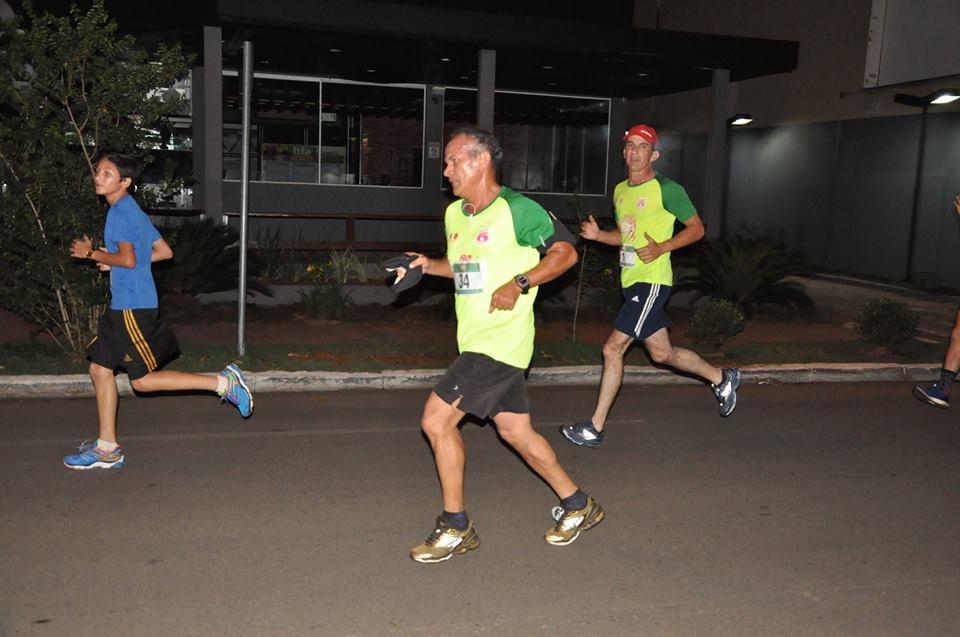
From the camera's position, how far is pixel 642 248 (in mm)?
6695

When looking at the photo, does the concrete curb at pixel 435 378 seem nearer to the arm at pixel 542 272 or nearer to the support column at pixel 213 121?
the arm at pixel 542 272

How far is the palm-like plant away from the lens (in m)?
13.5

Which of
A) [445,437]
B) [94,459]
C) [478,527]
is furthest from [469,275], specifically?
[94,459]

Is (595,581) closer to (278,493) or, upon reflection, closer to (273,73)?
(278,493)

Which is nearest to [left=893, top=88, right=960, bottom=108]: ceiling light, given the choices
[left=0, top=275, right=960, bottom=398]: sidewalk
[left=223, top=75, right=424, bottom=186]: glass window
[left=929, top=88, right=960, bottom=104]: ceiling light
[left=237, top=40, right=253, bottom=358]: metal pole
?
[left=929, top=88, right=960, bottom=104]: ceiling light

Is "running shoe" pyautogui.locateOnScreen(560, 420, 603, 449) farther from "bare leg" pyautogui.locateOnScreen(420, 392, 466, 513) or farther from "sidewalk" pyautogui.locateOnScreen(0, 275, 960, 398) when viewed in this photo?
"bare leg" pyautogui.locateOnScreen(420, 392, 466, 513)

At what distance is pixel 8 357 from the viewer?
9.13 metres

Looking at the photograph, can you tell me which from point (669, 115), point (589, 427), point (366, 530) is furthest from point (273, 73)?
point (366, 530)

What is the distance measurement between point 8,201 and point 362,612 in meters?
5.97

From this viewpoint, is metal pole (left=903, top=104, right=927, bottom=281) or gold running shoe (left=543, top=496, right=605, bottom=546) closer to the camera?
gold running shoe (left=543, top=496, right=605, bottom=546)

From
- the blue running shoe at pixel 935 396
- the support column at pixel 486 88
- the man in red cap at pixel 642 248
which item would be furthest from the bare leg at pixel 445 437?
the support column at pixel 486 88

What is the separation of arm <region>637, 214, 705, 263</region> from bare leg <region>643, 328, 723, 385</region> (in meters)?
0.64

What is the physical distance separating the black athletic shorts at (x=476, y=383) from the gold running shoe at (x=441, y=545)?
0.59 metres

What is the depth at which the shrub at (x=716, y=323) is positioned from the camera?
10547 mm
